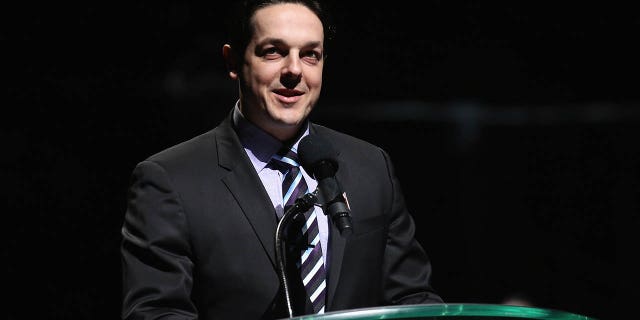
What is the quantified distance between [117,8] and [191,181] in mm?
1454

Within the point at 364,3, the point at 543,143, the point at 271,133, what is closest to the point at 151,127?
the point at 364,3

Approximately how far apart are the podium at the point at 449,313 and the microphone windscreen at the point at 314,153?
1.28 feet

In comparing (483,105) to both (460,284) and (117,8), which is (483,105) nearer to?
(460,284)

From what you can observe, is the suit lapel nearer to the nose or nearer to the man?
the man

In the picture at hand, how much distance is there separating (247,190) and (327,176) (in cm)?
20

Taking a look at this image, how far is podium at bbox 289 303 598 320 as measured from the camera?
0.98 meters

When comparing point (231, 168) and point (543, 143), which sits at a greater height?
point (231, 168)

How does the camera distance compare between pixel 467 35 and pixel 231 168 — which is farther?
pixel 467 35

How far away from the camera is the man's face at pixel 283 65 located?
1.48 m

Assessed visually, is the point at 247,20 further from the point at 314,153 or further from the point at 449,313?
the point at 449,313

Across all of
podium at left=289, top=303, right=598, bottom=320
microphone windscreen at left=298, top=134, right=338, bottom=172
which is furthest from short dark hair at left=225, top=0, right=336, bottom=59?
podium at left=289, top=303, right=598, bottom=320

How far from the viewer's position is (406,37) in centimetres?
338

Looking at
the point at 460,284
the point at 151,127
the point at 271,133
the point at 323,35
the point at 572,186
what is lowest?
the point at 460,284

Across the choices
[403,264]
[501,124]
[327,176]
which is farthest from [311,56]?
[501,124]
